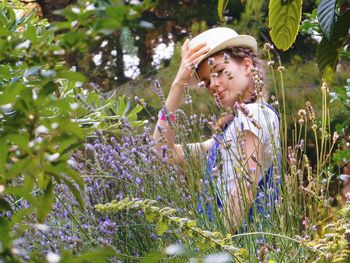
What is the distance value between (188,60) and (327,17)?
7.01 ft

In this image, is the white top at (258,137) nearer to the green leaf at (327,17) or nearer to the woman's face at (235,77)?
the woman's face at (235,77)

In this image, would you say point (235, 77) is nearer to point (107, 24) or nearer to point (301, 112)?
point (301, 112)

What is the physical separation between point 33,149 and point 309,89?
6.79 m

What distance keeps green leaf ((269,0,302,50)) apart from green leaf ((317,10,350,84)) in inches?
1.8

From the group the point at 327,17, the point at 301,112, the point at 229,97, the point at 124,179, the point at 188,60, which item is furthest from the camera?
the point at 188,60

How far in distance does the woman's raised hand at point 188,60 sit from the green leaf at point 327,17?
6.29ft

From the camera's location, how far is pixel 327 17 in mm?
845

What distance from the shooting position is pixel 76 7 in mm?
558

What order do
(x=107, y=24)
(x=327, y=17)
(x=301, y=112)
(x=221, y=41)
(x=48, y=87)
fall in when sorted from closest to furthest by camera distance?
(x=107, y=24)
(x=48, y=87)
(x=327, y=17)
(x=301, y=112)
(x=221, y=41)

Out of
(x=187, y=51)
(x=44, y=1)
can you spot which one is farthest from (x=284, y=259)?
(x=44, y=1)

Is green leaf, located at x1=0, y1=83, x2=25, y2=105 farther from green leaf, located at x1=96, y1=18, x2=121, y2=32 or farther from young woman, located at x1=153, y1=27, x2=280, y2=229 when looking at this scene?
young woman, located at x1=153, y1=27, x2=280, y2=229

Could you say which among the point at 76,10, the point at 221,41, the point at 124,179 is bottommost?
the point at 124,179

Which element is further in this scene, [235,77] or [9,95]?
[235,77]

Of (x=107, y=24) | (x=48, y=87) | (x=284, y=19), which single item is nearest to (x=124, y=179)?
(x=284, y=19)
